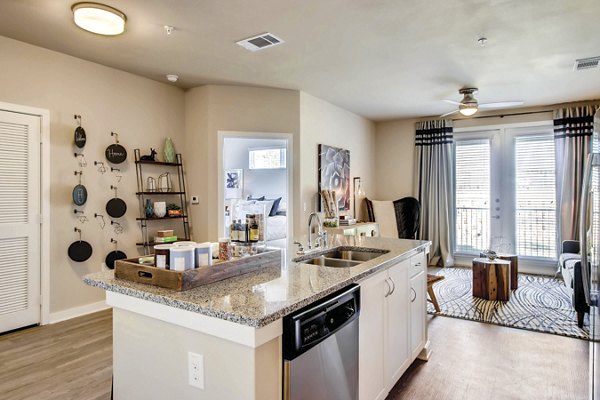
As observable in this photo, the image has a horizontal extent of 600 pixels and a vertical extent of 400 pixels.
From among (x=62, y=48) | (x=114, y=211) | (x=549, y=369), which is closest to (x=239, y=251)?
(x=549, y=369)

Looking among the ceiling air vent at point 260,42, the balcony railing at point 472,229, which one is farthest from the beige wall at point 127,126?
the balcony railing at point 472,229

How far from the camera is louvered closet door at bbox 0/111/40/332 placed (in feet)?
10.9

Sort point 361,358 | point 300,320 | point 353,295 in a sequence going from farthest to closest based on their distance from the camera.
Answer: point 361,358 < point 353,295 < point 300,320

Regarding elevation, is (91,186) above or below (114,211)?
above

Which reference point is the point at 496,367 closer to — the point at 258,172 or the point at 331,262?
the point at 331,262

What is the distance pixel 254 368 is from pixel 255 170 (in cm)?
723

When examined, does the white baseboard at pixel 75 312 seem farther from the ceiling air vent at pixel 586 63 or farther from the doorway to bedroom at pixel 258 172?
the ceiling air vent at pixel 586 63

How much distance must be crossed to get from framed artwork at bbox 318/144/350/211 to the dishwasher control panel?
373cm

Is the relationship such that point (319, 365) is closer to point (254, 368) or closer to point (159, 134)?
point (254, 368)

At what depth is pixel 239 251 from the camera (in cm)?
189

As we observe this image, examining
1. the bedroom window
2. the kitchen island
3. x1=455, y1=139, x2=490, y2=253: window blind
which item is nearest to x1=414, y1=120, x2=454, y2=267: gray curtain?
x1=455, y1=139, x2=490, y2=253: window blind

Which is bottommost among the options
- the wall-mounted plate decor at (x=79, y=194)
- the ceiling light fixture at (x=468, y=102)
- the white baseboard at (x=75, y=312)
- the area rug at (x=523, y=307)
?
the area rug at (x=523, y=307)

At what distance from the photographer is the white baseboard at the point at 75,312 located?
3643mm

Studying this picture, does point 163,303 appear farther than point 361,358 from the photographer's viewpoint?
No
